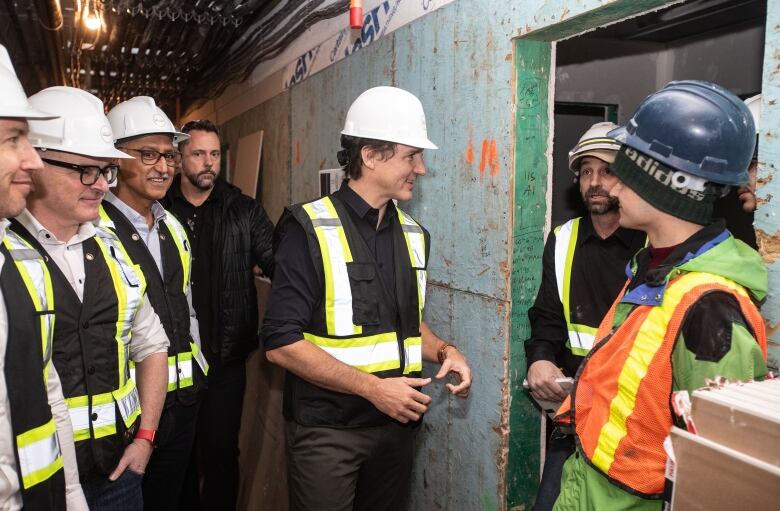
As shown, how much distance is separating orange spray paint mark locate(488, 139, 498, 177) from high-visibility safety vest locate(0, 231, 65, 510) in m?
1.59

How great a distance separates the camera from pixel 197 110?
902cm

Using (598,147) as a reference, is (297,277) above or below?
below

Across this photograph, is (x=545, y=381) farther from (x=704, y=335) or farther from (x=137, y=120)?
(x=137, y=120)

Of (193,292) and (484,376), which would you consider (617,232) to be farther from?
(193,292)

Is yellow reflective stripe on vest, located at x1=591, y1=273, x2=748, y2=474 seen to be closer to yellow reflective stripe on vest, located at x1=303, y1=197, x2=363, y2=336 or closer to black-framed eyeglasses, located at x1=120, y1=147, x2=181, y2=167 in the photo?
yellow reflective stripe on vest, located at x1=303, y1=197, x2=363, y2=336

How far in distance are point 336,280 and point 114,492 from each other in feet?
3.15

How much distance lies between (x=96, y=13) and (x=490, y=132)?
3.89 metres

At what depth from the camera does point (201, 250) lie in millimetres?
3135

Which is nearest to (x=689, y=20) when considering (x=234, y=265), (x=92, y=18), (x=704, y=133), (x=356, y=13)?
(x=356, y=13)

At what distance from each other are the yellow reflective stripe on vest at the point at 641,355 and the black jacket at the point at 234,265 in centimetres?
222

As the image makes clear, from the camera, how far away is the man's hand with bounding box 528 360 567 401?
2.09 metres

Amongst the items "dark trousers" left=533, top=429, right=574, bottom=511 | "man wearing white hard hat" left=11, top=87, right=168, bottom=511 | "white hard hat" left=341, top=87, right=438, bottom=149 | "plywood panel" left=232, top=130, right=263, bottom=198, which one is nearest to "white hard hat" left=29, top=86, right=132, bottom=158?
"man wearing white hard hat" left=11, top=87, right=168, bottom=511

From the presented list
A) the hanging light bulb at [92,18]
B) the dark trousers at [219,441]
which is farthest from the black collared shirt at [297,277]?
the hanging light bulb at [92,18]

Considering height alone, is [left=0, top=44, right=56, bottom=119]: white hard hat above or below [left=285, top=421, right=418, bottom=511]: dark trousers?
above
